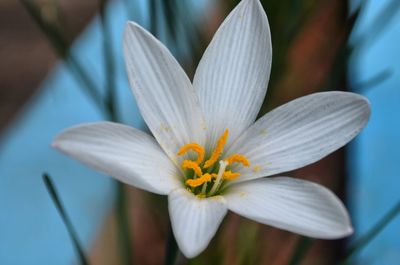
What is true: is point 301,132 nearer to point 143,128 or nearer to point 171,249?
point 171,249

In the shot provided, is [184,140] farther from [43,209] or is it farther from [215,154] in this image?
[43,209]

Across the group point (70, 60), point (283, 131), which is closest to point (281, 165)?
point (283, 131)

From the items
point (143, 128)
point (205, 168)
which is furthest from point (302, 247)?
point (143, 128)

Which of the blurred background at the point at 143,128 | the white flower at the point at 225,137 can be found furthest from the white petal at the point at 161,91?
the blurred background at the point at 143,128

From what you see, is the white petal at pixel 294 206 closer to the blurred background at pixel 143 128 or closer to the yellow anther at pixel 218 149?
the yellow anther at pixel 218 149

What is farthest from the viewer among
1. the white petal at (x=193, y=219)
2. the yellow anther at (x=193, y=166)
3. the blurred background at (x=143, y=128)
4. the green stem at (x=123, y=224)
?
the blurred background at (x=143, y=128)

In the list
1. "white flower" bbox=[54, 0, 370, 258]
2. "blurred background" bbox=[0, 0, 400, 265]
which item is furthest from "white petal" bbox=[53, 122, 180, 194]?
"blurred background" bbox=[0, 0, 400, 265]
